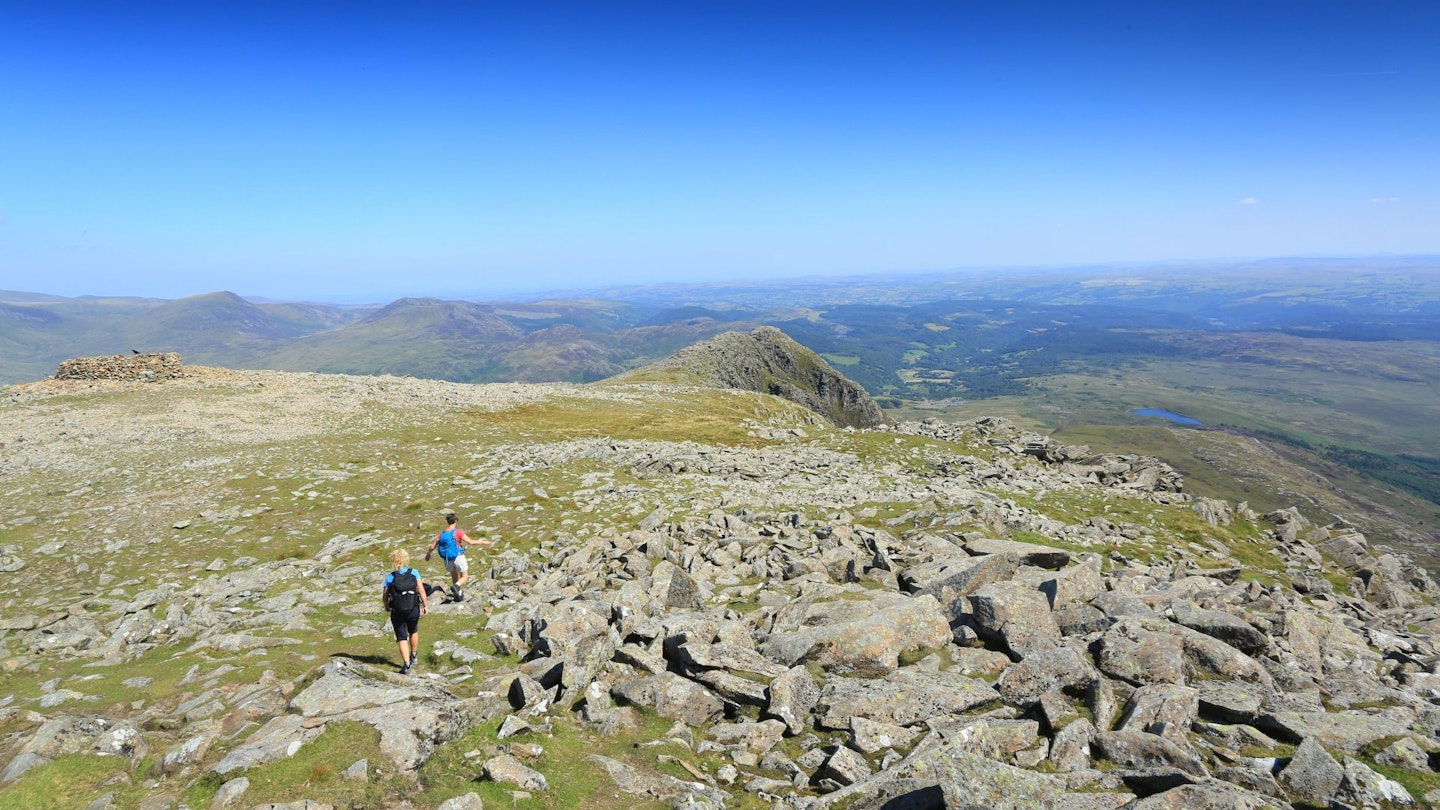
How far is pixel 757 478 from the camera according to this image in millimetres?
37875

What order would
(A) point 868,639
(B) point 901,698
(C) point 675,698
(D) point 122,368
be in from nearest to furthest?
Answer: (B) point 901,698
(C) point 675,698
(A) point 868,639
(D) point 122,368

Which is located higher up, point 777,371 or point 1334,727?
point 1334,727

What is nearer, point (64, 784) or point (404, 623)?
point (64, 784)

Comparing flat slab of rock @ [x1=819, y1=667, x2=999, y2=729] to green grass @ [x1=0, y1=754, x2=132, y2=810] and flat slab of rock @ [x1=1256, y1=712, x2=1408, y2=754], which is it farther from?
green grass @ [x1=0, y1=754, x2=132, y2=810]

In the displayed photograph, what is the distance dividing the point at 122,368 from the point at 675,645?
63.9m

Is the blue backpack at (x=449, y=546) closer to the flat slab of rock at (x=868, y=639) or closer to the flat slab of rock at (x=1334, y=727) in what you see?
the flat slab of rock at (x=868, y=639)

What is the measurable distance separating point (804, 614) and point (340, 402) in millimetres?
50182

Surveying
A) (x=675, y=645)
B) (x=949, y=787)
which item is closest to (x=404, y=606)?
(x=675, y=645)

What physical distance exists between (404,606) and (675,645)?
6.66m

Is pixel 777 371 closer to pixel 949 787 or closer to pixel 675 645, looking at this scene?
pixel 675 645

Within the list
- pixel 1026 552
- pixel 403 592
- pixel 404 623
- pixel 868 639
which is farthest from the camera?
pixel 1026 552

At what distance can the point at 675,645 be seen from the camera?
570 inches

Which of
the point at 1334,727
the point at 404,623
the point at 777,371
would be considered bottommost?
the point at 777,371

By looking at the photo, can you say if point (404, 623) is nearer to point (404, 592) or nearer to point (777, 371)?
point (404, 592)
